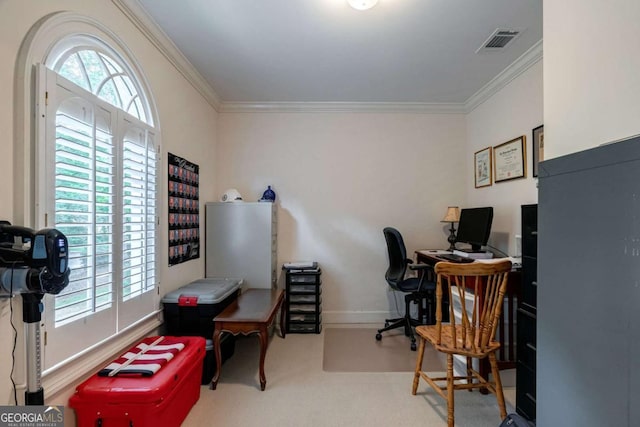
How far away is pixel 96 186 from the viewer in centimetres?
162

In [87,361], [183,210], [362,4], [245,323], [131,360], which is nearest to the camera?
[87,361]

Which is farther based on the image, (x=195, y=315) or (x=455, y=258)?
(x=455, y=258)

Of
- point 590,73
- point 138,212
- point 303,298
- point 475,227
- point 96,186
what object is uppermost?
point 590,73

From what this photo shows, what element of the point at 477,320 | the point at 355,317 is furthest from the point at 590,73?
the point at 355,317

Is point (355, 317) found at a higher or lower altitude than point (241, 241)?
Result: lower

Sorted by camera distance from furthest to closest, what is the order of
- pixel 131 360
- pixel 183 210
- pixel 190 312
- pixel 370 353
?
pixel 370 353, pixel 183 210, pixel 190 312, pixel 131 360

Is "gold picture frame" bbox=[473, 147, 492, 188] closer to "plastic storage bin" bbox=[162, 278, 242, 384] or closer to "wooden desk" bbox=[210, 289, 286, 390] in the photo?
"wooden desk" bbox=[210, 289, 286, 390]

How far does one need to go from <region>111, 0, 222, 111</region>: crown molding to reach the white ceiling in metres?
0.04

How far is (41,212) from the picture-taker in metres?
1.31

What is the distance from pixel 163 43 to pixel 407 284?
2.99 m

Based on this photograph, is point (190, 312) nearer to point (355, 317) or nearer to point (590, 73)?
point (355, 317)

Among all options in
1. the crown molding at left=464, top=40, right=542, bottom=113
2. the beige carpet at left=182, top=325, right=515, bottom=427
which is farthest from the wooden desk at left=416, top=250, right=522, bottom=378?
the crown molding at left=464, top=40, right=542, bottom=113

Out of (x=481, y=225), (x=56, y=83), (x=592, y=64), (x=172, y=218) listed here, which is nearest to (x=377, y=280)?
(x=481, y=225)

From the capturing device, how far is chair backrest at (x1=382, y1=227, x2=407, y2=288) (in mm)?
3035
